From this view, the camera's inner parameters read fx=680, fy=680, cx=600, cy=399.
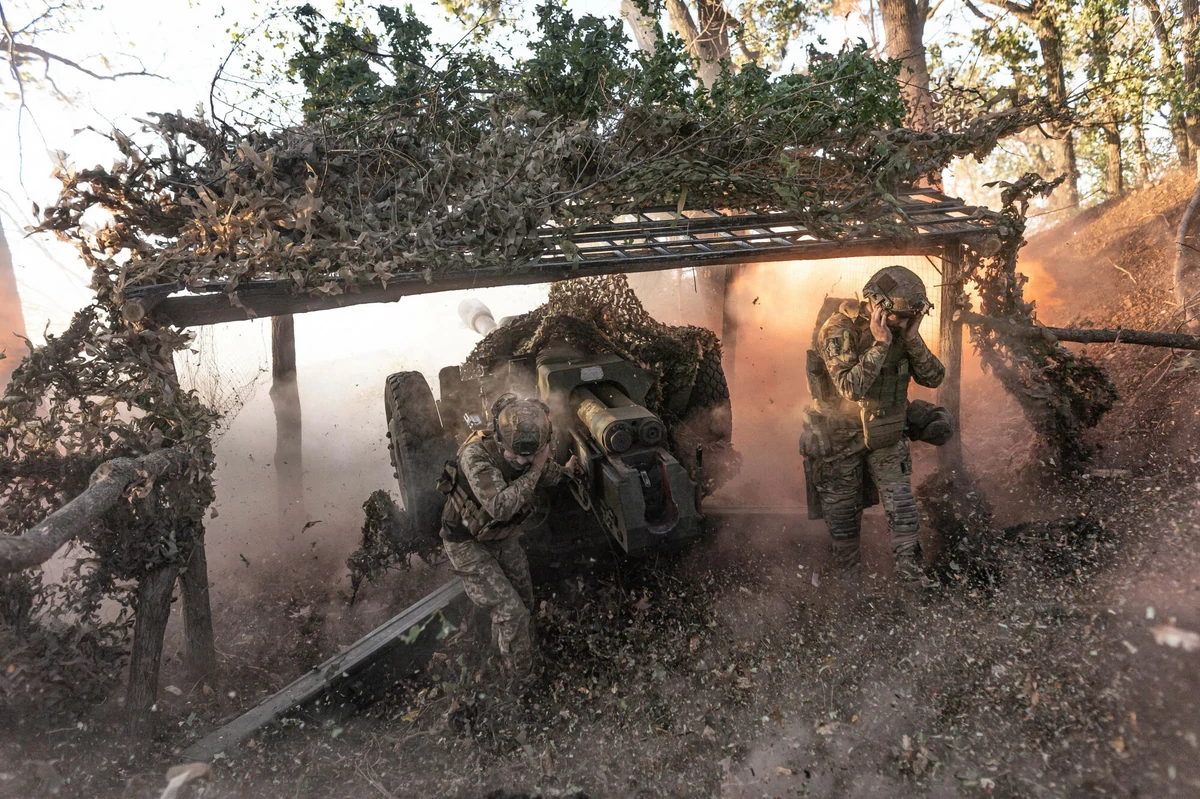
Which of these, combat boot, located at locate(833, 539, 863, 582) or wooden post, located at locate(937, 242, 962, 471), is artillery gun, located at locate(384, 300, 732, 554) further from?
wooden post, located at locate(937, 242, 962, 471)

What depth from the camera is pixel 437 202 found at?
4.50m

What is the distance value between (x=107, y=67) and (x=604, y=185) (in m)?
6.72

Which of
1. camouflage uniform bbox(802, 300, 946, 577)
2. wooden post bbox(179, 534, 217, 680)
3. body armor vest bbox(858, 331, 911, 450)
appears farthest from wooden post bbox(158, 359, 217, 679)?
body armor vest bbox(858, 331, 911, 450)

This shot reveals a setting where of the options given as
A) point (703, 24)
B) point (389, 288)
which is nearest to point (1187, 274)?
point (389, 288)

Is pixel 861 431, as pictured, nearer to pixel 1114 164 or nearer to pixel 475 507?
pixel 475 507

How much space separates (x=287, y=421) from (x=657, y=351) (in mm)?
4640

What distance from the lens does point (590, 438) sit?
503cm

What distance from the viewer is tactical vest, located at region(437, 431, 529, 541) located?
4.48 metres

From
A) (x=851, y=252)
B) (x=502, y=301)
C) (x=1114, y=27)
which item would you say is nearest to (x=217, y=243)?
(x=851, y=252)

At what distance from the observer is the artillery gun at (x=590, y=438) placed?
4.37 m

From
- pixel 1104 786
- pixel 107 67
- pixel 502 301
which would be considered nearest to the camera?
pixel 1104 786

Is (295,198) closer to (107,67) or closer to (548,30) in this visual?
(548,30)

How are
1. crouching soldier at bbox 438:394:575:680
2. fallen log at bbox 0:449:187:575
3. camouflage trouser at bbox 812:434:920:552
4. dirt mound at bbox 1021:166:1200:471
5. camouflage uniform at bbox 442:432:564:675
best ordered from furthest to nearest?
dirt mound at bbox 1021:166:1200:471 < camouflage trouser at bbox 812:434:920:552 < camouflage uniform at bbox 442:432:564:675 < crouching soldier at bbox 438:394:575:680 < fallen log at bbox 0:449:187:575

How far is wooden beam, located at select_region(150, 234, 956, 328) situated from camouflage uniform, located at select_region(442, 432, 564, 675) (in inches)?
42.6
